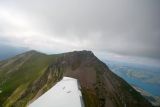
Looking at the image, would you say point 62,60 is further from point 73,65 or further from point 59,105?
point 59,105

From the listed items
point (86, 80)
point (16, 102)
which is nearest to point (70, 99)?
point (86, 80)

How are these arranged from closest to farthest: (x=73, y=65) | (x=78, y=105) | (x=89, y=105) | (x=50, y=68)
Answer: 1. (x=78, y=105)
2. (x=89, y=105)
3. (x=73, y=65)
4. (x=50, y=68)

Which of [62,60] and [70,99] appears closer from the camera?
[70,99]

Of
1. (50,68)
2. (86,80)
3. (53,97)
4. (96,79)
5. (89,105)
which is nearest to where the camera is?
(53,97)

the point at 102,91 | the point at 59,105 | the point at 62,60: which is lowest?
the point at 102,91

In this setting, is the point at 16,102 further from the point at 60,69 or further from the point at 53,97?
the point at 53,97

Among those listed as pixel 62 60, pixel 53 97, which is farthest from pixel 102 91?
pixel 53 97

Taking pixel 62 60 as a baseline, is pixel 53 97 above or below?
A: below

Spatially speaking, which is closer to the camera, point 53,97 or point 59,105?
point 59,105

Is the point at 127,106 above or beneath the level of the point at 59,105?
beneath
